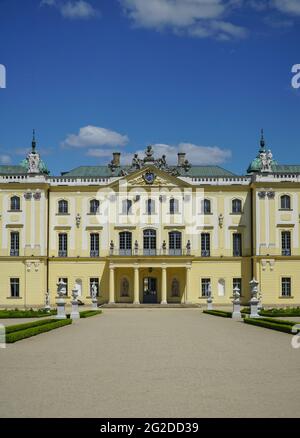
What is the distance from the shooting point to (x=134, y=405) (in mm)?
9602

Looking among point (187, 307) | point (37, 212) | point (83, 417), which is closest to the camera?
point (83, 417)

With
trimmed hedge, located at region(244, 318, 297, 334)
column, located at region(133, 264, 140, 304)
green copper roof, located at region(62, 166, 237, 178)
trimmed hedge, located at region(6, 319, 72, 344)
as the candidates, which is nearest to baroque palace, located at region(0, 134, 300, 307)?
column, located at region(133, 264, 140, 304)

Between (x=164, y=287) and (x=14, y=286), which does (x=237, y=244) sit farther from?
(x=14, y=286)

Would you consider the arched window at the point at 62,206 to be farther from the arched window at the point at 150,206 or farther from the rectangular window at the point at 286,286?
the rectangular window at the point at 286,286

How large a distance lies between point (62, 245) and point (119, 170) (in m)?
8.17

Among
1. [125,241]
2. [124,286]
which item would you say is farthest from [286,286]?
[125,241]

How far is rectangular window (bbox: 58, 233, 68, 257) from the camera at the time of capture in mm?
57062

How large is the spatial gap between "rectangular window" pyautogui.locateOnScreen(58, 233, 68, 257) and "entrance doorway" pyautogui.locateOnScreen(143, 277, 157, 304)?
6.89 meters

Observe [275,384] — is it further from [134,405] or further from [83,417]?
[83,417]

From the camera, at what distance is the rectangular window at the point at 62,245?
187ft

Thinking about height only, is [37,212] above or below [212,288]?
above

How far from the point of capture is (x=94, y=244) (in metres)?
57.2

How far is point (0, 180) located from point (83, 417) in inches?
1944

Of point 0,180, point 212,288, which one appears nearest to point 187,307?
point 212,288
